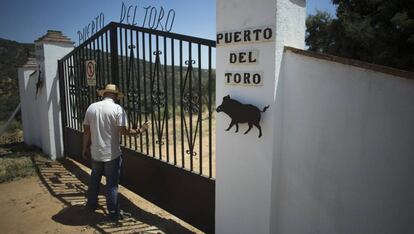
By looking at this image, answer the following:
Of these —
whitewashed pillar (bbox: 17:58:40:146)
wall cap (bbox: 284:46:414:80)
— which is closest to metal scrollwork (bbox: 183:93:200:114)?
wall cap (bbox: 284:46:414:80)

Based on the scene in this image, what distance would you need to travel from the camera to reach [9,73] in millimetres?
24094

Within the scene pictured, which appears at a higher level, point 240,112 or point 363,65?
point 363,65

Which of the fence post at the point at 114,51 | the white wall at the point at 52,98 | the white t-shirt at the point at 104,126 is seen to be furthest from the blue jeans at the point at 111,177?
the white wall at the point at 52,98

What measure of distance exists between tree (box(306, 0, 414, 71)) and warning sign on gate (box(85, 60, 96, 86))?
394 inches

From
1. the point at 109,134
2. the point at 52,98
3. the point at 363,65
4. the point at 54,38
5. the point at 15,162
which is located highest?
the point at 54,38

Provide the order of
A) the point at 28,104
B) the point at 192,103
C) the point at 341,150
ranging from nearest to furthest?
the point at 341,150, the point at 192,103, the point at 28,104

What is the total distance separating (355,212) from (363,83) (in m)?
0.99

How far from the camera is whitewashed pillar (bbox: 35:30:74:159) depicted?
7207 millimetres

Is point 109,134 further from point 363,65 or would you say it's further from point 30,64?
point 30,64

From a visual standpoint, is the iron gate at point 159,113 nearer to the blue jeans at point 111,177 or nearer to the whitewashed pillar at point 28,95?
the blue jeans at point 111,177

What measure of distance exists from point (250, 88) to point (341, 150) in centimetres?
97

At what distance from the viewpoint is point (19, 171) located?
6504 mm

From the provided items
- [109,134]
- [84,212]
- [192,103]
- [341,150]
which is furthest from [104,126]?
[341,150]

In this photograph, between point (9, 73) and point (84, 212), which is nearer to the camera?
point (84, 212)
